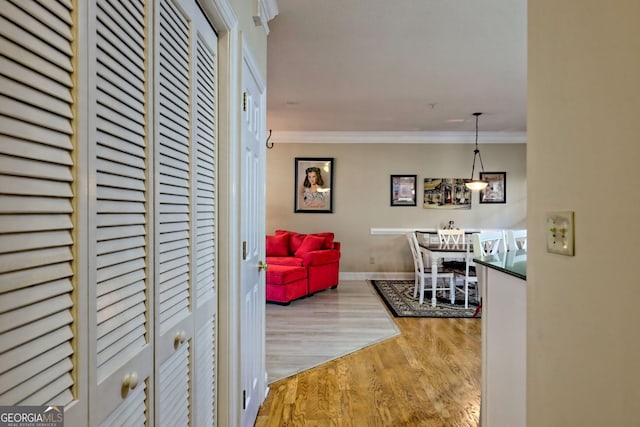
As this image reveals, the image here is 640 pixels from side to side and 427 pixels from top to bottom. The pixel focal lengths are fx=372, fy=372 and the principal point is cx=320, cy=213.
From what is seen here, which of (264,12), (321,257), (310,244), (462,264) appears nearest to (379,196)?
A: (310,244)

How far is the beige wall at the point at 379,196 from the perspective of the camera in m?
6.71

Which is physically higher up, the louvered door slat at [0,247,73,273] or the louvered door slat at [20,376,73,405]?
the louvered door slat at [0,247,73,273]

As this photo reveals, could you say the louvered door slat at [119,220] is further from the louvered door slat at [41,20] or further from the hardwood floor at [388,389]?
the hardwood floor at [388,389]

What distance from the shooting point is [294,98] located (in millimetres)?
4648

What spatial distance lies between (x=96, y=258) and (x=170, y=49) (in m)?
0.66

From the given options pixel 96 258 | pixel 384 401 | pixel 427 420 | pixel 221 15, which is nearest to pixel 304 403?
pixel 384 401

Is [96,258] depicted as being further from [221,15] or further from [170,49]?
[221,15]

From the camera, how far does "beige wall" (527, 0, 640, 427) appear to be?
26.6 inches

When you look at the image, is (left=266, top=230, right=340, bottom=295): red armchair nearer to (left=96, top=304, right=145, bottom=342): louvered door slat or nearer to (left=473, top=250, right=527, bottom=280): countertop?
(left=473, top=250, right=527, bottom=280): countertop

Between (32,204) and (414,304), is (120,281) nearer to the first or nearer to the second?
(32,204)

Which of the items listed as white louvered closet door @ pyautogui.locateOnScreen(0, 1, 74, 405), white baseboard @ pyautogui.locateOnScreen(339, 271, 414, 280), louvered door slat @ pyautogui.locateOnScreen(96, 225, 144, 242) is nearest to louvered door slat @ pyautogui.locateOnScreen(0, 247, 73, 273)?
white louvered closet door @ pyautogui.locateOnScreen(0, 1, 74, 405)

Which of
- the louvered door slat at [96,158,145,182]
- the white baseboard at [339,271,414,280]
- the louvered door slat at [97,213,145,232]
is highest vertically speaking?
the louvered door slat at [96,158,145,182]

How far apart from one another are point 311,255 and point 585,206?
4.61m

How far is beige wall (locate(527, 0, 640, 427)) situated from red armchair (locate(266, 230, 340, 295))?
436 cm
